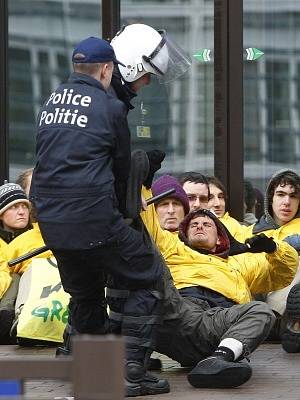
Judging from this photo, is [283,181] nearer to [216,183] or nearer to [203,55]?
[216,183]

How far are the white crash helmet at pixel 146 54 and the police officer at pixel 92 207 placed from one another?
22 cm

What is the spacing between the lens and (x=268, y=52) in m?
11.5

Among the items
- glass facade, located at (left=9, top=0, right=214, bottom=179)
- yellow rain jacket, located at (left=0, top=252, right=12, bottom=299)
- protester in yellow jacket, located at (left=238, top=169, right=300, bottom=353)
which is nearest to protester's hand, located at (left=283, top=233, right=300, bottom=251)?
protester in yellow jacket, located at (left=238, top=169, right=300, bottom=353)

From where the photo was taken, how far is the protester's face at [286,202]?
1009cm

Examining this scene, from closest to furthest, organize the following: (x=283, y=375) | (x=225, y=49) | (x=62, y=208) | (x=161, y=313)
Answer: (x=62, y=208)
(x=161, y=313)
(x=283, y=375)
(x=225, y=49)

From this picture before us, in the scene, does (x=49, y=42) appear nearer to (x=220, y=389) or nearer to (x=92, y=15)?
(x=92, y=15)

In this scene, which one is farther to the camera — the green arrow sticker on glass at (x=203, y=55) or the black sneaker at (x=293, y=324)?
the green arrow sticker on glass at (x=203, y=55)

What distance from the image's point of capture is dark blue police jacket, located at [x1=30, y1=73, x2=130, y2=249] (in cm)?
723

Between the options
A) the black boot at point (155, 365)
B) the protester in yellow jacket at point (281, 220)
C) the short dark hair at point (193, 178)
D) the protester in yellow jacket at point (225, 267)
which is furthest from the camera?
the short dark hair at point (193, 178)

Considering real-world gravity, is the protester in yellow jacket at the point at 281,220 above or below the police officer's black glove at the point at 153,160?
below

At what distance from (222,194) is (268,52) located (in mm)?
1577

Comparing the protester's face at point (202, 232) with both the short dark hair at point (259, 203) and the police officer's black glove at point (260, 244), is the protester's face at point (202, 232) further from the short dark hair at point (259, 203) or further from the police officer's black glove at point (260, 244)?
the short dark hair at point (259, 203)

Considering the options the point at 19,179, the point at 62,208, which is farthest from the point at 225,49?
the point at 62,208

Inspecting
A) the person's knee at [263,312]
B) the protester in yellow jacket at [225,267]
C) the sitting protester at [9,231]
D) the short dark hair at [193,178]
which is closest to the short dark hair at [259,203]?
the short dark hair at [193,178]
